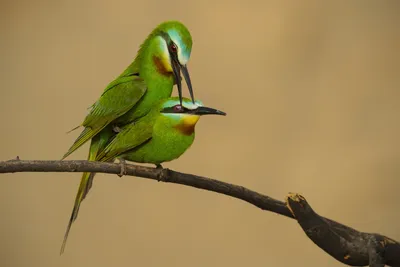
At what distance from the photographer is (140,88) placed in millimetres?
930

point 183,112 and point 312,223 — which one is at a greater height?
point 183,112

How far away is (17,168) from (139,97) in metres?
0.22

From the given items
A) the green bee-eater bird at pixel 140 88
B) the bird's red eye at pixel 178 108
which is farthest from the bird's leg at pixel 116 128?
the bird's red eye at pixel 178 108

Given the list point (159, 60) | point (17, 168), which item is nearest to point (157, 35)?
point (159, 60)

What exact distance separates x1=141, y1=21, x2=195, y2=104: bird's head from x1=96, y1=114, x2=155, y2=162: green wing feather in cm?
9

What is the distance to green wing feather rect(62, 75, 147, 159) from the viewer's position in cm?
93

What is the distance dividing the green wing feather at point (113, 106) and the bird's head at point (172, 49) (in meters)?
0.04

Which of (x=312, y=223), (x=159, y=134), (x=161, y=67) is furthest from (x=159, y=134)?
(x=312, y=223)

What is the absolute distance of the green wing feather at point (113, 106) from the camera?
93 cm

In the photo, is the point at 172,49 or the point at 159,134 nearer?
the point at 172,49

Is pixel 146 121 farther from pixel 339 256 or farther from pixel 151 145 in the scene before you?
pixel 339 256

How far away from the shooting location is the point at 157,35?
904mm

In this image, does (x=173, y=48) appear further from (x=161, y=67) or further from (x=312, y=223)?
(x=312, y=223)

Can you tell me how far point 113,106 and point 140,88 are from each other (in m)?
0.05
